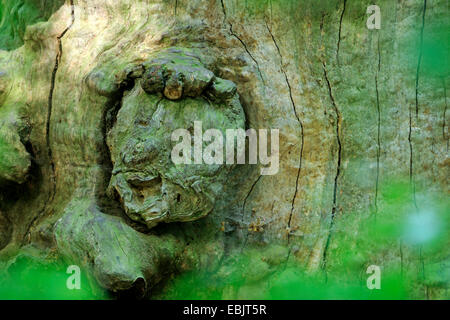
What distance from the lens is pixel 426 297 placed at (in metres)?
2.60

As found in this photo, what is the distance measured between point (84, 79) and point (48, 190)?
2.18 feet

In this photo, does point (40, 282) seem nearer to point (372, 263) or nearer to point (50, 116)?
point (50, 116)

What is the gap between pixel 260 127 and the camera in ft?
9.48

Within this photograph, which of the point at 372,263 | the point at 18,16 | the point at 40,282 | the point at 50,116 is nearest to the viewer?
the point at 372,263

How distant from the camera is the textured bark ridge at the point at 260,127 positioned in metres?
2.68

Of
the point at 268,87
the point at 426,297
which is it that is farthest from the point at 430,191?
the point at 268,87

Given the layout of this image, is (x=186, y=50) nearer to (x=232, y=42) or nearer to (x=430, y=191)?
(x=232, y=42)

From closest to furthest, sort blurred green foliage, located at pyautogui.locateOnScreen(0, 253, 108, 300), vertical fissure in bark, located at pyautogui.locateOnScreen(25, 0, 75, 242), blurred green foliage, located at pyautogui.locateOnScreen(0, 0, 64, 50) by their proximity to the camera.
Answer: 1. blurred green foliage, located at pyautogui.locateOnScreen(0, 253, 108, 300)
2. vertical fissure in bark, located at pyautogui.locateOnScreen(25, 0, 75, 242)
3. blurred green foliage, located at pyautogui.locateOnScreen(0, 0, 64, 50)

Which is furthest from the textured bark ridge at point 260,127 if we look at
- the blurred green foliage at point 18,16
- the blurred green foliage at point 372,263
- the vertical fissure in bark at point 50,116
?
the blurred green foliage at point 18,16

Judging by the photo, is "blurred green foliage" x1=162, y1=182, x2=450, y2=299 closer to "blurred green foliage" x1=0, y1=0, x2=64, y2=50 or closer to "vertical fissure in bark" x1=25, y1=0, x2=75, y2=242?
"vertical fissure in bark" x1=25, y1=0, x2=75, y2=242

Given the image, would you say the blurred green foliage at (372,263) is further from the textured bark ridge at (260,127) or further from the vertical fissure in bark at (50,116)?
the vertical fissure in bark at (50,116)

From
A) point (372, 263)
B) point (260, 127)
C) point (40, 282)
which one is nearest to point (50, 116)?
point (40, 282)

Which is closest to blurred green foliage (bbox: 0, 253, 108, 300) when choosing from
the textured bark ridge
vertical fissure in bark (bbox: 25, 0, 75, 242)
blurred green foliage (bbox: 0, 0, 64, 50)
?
the textured bark ridge

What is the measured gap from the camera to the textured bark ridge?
8.79 ft
